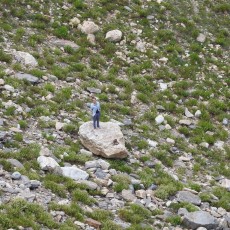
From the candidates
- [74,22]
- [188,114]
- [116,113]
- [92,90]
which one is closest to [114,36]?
[74,22]

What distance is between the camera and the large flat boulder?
1546cm

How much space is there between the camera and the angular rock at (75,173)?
46.0 feet

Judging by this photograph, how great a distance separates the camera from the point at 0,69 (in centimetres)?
1841

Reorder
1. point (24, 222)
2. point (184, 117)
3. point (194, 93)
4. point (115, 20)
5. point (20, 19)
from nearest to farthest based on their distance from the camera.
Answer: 1. point (24, 222)
2. point (184, 117)
3. point (194, 93)
4. point (20, 19)
5. point (115, 20)

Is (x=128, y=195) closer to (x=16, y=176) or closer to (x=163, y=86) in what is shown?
(x=16, y=176)

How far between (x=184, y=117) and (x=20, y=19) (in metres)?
9.05

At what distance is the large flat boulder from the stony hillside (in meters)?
0.05

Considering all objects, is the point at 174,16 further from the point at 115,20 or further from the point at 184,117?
the point at 184,117

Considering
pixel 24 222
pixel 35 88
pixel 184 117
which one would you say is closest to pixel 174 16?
pixel 184 117

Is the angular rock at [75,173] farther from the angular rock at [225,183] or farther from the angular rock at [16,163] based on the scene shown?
the angular rock at [225,183]

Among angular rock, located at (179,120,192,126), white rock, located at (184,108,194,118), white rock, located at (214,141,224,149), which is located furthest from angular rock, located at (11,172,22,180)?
white rock, located at (184,108,194,118)

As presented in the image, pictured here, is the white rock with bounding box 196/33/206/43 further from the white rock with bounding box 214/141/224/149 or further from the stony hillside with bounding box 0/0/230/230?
the white rock with bounding box 214/141/224/149

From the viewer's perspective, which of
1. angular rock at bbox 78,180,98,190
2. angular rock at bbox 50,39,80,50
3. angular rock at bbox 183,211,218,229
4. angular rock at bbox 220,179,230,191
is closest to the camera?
angular rock at bbox 183,211,218,229

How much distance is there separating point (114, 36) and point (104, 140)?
8.67 meters
